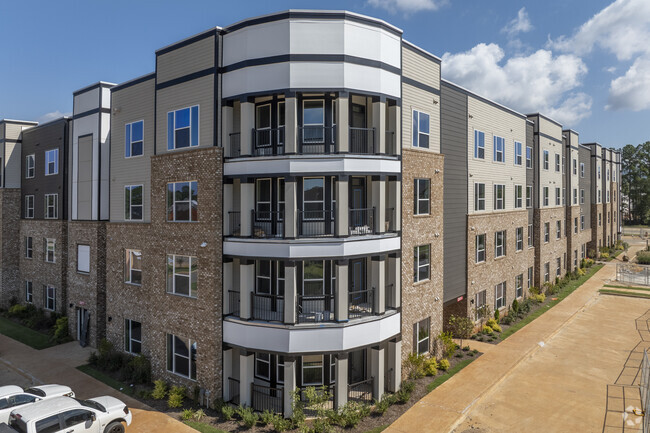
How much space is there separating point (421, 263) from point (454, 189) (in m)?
5.72

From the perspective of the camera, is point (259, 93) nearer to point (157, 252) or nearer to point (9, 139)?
point (157, 252)

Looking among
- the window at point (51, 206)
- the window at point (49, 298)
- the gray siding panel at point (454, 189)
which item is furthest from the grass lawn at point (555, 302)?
the window at point (51, 206)

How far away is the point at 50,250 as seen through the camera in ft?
90.4

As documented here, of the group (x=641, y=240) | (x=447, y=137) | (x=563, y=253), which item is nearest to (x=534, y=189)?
(x=563, y=253)

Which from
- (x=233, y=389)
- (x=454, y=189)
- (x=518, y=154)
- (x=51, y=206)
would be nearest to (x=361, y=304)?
(x=233, y=389)

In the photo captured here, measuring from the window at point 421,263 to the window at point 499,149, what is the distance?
37.1 ft

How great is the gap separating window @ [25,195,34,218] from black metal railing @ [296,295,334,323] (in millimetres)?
25639

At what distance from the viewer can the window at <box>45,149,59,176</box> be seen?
26.8 meters

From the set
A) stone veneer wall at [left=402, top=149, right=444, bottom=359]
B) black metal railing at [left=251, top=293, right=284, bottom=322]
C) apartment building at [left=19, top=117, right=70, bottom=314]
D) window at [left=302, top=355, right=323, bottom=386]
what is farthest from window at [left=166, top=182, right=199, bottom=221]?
apartment building at [left=19, top=117, right=70, bottom=314]

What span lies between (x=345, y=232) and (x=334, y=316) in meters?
3.28

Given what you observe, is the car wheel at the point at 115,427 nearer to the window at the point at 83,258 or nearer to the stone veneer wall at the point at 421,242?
the stone veneer wall at the point at 421,242

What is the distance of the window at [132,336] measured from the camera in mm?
20188

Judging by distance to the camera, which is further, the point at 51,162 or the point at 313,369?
the point at 51,162

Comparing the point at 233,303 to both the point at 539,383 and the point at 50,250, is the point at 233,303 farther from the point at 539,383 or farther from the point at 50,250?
the point at 50,250
